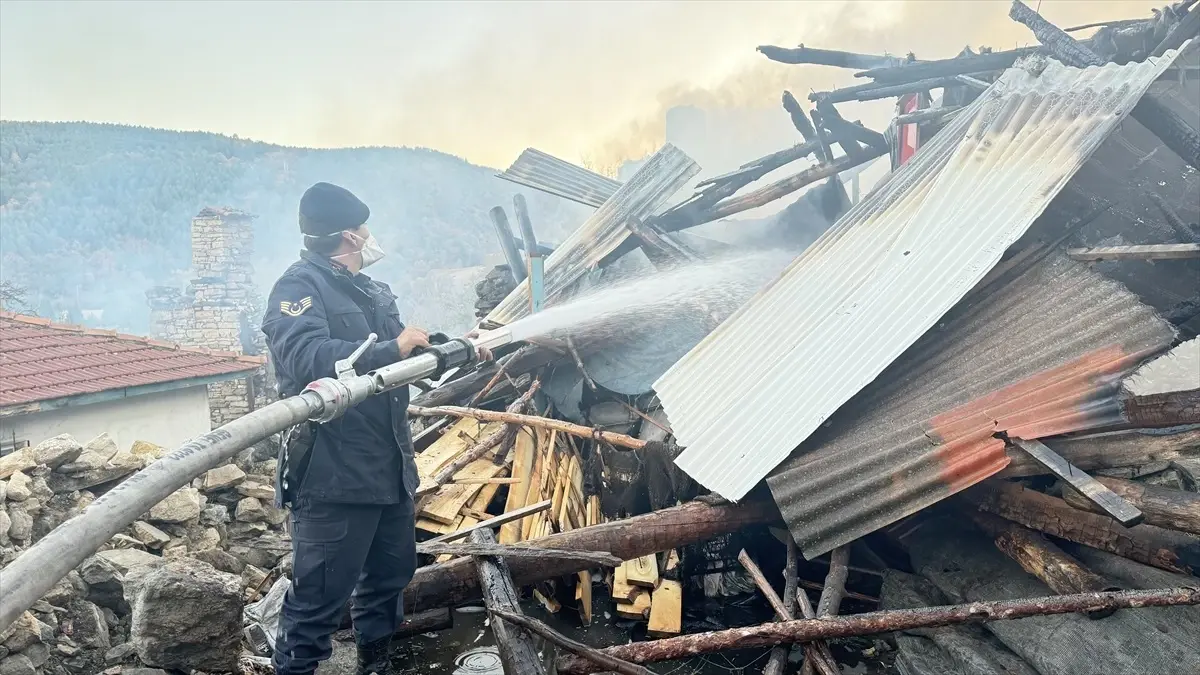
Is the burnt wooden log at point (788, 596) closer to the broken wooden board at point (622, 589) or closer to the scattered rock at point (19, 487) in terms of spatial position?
the broken wooden board at point (622, 589)

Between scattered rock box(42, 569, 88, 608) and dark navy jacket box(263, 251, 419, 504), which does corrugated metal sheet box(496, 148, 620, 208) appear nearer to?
dark navy jacket box(263, 251, 419, 504)

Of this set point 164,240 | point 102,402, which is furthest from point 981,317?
point 164,240

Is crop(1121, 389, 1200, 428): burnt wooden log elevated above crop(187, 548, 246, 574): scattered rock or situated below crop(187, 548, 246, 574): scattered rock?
above

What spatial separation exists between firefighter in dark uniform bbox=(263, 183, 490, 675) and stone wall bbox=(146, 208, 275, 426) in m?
20.8

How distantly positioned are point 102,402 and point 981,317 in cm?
1111

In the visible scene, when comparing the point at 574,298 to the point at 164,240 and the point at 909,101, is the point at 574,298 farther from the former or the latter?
the point at 164,240

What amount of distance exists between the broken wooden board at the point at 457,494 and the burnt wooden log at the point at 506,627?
1.86m

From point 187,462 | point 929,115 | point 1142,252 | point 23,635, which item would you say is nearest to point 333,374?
point 187,462

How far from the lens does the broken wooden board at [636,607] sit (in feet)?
14.8

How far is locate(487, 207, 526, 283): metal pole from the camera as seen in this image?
10594 millimetres

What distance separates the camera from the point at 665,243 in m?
8.88

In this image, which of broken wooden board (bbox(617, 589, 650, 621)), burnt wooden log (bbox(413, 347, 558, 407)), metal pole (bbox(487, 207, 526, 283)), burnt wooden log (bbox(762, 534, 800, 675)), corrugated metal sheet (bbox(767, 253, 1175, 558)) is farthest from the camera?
metal pole (bbox(487, 207, 526, 283))

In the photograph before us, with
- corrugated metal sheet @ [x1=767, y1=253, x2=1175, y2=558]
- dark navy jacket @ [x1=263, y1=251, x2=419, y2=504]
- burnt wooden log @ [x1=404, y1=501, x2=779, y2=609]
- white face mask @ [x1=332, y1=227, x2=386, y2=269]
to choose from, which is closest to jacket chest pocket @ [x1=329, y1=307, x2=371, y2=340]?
dark navy jacket @ [x1=263, y1=251, x2=419, y2=504]

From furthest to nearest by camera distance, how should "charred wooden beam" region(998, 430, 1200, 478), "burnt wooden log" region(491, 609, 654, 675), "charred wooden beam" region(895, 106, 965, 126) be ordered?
1. "charred wooden beam" region(895, 106, 965, 126)
2. "charred wooden beam" region(998, 430, 1200, 478)
3. "burnt wooden log" region(491, 609, 654, 675)
